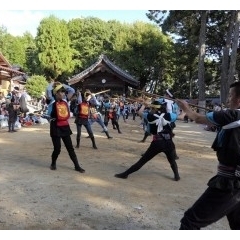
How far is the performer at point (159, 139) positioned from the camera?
6.82 metres

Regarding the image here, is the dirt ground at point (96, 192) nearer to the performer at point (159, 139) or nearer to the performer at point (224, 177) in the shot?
the performer at point (159, 139)

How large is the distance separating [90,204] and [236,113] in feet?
8.86

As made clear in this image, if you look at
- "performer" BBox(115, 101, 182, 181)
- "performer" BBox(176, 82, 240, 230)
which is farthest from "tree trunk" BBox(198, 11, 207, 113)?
"performer" BBox(176, 82, 240, 230)

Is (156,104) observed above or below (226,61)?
below

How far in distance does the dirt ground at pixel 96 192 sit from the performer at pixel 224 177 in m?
1.25

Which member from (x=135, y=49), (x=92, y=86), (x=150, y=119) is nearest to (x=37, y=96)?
(x=92, y=86)

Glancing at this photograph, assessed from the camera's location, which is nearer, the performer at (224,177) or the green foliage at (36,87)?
the performer at (224,177)

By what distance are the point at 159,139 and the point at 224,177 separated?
3585 millimetres

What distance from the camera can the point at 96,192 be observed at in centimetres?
586

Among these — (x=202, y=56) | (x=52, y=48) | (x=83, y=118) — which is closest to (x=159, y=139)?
(x=83, y=118)

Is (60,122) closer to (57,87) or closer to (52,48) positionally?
(57,87)

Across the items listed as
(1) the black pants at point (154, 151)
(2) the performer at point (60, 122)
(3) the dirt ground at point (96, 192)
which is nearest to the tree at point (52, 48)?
(3) the dirt ground at point (96, 192)

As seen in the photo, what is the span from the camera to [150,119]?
279 inches

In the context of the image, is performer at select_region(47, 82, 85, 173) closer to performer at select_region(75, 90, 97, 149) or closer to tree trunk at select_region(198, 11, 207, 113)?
performer at select_region(75, 90, 97, 149)
